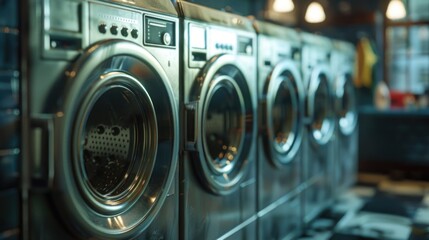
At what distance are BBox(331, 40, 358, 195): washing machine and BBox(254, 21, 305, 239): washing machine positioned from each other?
984 millimetres

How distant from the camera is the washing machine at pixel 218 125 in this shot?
2.07 meters

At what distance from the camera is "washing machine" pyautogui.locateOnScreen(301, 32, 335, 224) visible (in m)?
3.50

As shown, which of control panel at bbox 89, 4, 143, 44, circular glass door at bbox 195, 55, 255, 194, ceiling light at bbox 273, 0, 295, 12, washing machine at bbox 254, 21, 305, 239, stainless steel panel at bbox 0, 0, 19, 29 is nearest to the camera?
stainless steel panel at bbox 0, 0, 19, 29

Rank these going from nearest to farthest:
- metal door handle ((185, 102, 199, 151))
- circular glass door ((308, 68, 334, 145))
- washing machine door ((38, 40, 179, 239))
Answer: washing machine door ((38, 40, 179, 239))
metal door handle ((185, 102, 199, 151))
circular glass door ((308, 68, 334, 145))

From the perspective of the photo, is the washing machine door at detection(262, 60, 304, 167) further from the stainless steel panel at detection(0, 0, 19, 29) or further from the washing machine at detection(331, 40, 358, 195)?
the stainless steel panel at detection(0, 0, 19, 29)

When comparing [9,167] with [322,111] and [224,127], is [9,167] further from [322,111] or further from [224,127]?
[322,111]

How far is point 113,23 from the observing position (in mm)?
1613

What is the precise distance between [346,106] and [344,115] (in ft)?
0.33

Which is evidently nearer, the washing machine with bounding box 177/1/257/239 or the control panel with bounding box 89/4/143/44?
the control panel with bounding box 89/4/143/44

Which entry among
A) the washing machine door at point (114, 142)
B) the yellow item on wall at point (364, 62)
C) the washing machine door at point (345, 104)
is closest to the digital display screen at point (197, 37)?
the washing machine door at point (114, 142)

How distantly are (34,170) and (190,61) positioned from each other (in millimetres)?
927

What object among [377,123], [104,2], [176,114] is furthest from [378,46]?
[104,2]

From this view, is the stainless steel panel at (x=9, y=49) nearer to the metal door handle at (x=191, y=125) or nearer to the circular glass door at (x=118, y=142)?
the circular glass door at (x=118, y=142)

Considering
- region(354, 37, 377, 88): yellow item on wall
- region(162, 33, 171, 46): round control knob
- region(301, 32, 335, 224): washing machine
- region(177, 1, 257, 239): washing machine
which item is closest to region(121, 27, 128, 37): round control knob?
region(162, 33, 171, 46): round control knob
